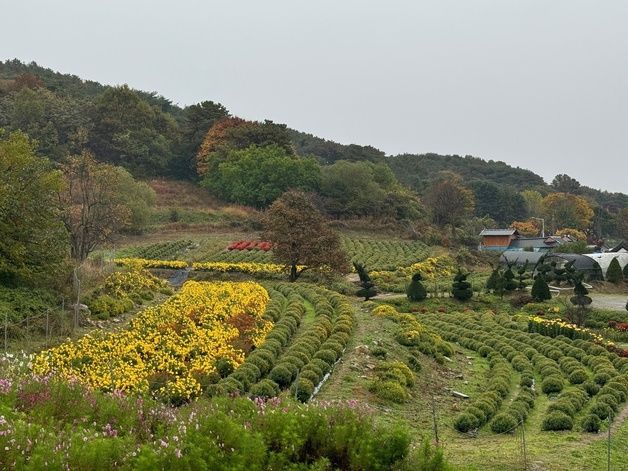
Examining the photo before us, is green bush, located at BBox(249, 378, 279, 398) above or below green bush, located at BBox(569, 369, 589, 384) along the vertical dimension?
below

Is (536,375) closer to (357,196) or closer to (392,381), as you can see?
(392,381)

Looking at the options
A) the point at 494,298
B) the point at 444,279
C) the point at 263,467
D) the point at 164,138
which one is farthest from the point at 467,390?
the point at 164,138

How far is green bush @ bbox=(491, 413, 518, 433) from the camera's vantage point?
41.5ft

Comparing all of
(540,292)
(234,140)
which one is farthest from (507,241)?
(540,292)

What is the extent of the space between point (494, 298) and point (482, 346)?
11936 millimetres

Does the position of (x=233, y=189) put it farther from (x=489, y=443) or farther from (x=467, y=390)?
(x=489, y=443)

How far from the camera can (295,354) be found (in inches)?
604

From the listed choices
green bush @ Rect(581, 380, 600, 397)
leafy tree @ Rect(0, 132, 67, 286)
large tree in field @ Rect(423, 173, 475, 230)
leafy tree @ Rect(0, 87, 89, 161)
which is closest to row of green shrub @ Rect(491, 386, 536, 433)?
green bush @ Rect(581, 380, 600, 397)

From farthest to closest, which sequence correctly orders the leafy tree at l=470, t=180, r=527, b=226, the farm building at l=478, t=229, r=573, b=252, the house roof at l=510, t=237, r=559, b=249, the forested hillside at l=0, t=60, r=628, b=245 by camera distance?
the leafy tree at l=470, t=180, r=527, b=226, the forested hillside at l=0, t=60, r=628, b=245, the farm building at l=478, t=229, r=573, b=252, the house roof at l=510, t=237, r=559, b=249

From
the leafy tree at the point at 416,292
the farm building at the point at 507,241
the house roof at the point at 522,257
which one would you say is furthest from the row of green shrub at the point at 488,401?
the farm building at the point at 507,241

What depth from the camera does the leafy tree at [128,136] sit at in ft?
230

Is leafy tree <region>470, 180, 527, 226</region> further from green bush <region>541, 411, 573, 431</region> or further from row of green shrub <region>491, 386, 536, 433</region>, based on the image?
green bush <region>541, 411, 573, 431</region>

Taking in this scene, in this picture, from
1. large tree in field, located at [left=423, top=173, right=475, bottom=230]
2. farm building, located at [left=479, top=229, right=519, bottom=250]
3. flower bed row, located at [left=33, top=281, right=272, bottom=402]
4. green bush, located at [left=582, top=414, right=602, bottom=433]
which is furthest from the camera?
large tree in field, located at [left=423, top=173, right=475, bottom=230]

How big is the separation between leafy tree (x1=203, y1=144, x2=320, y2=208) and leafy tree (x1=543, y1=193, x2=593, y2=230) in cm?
4075
